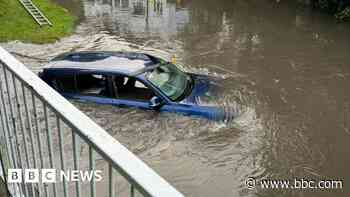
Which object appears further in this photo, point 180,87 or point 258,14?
point 258,14

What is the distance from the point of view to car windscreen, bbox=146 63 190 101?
7.85 meters

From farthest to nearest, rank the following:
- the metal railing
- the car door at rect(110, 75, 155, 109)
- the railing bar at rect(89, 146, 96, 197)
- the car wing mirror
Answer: the car door at rect(110, 75, 155, 109)
the car wing mirror
the railing bar at rect(89, 146, 96, 197)
the metal railing

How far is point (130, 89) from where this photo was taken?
315 inches

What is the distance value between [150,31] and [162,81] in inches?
359

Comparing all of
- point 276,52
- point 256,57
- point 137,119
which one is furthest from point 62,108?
point 276,52

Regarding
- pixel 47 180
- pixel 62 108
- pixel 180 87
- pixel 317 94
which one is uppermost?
pixel 62 108

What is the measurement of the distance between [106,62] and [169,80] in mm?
1281

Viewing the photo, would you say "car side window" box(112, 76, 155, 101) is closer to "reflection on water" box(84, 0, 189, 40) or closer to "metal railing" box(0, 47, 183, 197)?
"metal railing" box(0, 47, 183, 197)

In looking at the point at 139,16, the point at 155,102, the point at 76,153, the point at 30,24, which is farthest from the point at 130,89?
the point at 139,16

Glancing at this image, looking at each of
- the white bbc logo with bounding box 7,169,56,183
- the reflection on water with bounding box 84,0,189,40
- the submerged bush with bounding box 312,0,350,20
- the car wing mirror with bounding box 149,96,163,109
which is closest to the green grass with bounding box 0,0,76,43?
the reflection on water with bounding box 84,0,189,40

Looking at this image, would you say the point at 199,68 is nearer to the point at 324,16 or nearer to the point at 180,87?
the point at 180,87

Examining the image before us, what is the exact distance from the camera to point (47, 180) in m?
2.09

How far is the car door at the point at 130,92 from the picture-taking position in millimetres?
7812

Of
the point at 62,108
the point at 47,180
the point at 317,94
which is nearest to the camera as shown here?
the point at 62,108
